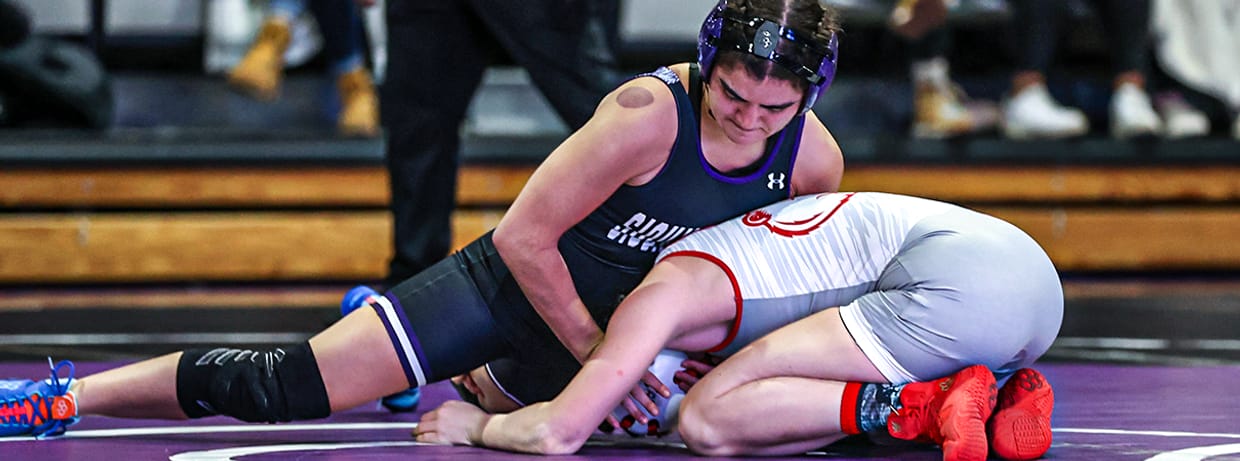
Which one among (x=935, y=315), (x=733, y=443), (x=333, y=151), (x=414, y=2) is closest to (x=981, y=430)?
(x=935, y=315)

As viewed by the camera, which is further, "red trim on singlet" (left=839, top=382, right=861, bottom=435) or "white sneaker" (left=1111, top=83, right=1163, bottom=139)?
"white sneaker" (left=1111, top=83, right=1163, bottom=139)

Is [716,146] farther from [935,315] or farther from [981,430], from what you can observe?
[981,430]

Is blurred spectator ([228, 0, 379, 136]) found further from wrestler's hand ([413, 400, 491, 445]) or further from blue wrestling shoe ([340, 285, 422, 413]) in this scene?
wrestler's hand ([413, 400, 491, 445])

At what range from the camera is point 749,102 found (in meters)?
2.21

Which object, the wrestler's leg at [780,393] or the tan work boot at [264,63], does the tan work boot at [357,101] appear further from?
the wrestler's leg at [780,393]

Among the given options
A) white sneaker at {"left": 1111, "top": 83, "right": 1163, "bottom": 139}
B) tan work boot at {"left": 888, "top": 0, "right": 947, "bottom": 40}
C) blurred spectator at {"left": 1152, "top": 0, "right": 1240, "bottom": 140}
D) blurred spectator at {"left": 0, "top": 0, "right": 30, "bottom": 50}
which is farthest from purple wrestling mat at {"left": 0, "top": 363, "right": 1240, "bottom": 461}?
blurred spectator at {"left": 1152, "top": 0, "right": 1240, "bottom": 140}

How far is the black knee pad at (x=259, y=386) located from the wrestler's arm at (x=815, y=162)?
77 centimetres

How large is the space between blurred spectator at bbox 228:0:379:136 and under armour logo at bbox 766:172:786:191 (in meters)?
3.43

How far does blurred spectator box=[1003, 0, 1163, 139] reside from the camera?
5.76 metres

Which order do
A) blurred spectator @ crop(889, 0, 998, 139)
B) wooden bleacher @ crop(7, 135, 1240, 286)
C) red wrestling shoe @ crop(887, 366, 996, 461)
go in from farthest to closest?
blurred spectator @ crop(889, 0, 998, 139)
wooden bleacher @ crop(7, 135, 1240, 286)
red wrestling shoe @ crop(887, 366, 996, 461)

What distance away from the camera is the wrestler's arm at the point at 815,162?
244cm

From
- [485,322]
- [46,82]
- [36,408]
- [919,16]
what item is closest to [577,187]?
[485,322]

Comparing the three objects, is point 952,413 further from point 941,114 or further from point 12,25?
point 12,25

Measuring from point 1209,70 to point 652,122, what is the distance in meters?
4.69
